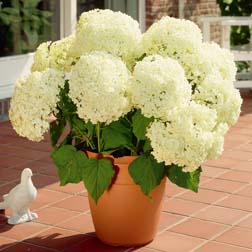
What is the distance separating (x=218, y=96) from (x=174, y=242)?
83 centimetres

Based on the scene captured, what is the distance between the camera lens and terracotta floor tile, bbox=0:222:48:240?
4027 millimetres

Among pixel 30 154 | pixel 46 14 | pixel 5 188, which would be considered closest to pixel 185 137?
pixel 5 188

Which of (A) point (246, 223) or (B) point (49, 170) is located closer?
(A) point (246, 223)

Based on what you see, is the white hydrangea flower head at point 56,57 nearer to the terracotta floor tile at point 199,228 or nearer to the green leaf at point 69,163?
the green leaf at point 69,163

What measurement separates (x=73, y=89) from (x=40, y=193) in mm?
1427

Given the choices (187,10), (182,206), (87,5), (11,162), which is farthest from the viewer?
(187,10)

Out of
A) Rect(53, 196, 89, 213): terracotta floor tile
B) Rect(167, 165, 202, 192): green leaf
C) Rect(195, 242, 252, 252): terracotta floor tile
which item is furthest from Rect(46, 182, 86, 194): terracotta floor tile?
Rect(167, 165, 202, 192): green leaf

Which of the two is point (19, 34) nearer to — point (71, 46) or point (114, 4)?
point (114, 4)

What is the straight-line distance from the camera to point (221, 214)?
14.4ft

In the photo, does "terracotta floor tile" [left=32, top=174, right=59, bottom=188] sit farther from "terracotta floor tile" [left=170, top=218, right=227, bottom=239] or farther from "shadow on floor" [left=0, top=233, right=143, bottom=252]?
"terracotta floor tile" [left=170, top=218, right=227, bottom=239]

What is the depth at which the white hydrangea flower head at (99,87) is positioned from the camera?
3.42m

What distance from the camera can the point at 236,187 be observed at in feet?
16.3

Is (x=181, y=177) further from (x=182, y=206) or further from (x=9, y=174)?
(x=9, y=174)

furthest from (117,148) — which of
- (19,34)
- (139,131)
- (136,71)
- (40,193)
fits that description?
(19,34)
